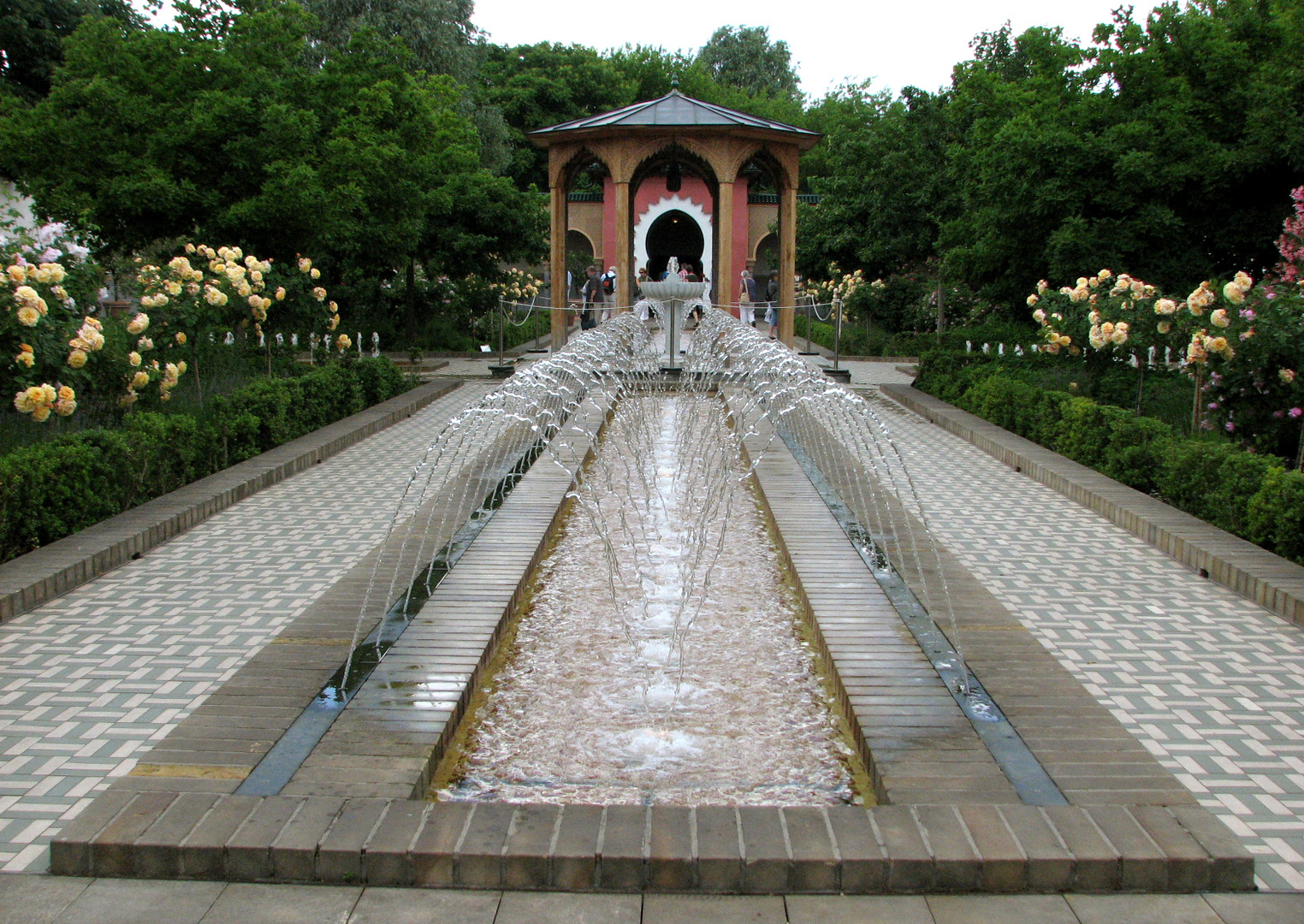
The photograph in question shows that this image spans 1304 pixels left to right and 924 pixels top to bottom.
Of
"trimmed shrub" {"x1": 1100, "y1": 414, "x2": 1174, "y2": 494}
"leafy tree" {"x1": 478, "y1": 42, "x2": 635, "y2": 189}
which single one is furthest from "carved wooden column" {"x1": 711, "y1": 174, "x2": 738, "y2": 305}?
"leafy tree" {"x1": 478, "y1": 42, "x2": 635, "y2": 189}

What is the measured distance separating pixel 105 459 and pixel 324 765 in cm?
372

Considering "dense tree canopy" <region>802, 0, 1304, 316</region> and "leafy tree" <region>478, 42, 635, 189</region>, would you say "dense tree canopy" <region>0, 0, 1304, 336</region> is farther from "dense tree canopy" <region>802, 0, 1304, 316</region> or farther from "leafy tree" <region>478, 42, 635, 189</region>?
"leafy tree" <region>478, 42, 635, 189</region>

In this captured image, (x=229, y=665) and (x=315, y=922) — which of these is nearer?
(x=315, y=922)

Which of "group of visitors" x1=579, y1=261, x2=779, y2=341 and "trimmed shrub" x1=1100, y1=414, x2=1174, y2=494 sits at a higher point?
"group of visitors" x1=579, y1=261, x2=779, y2=341

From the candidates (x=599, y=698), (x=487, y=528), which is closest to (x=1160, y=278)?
(x=487, y=528)

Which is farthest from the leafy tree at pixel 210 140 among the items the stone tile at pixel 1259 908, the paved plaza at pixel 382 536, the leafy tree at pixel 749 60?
the leafy tree at pixel 749 60

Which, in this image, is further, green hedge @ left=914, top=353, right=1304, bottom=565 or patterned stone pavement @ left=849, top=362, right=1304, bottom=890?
green hedge @ left=914, top=353, right=1304, bottom=565

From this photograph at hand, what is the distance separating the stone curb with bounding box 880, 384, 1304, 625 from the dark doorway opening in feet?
73.6

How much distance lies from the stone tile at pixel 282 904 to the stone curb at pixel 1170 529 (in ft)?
12.9

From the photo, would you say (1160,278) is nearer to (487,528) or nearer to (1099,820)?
(487,528)

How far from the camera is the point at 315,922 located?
2373mm

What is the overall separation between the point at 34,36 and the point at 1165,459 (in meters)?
20.1

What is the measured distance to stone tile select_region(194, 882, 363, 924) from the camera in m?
2.38

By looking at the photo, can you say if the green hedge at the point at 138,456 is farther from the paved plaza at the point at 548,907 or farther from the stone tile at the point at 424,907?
the stone tile at the point at 424,907
